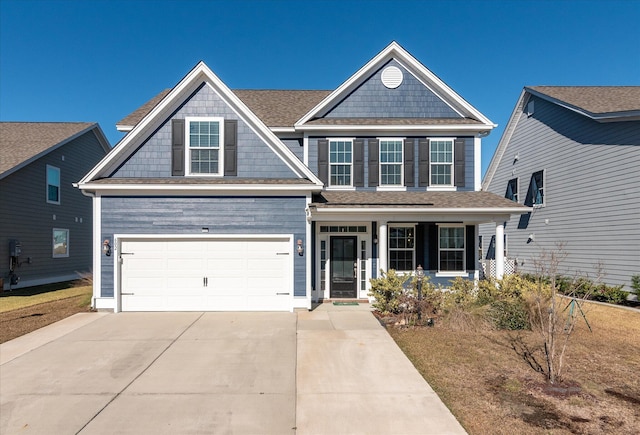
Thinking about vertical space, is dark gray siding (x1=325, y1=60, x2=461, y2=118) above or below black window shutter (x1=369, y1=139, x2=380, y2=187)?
above

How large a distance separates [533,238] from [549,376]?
44.2 feet

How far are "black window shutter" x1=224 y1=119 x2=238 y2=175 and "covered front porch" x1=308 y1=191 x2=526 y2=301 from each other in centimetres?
283

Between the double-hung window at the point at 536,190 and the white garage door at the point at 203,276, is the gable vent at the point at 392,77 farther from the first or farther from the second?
the double-hung window at the point at 536,190

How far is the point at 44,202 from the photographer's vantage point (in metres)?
17.4

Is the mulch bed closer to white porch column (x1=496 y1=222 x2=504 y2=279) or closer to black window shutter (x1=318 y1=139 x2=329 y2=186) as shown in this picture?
black window shutter (x1=318 y1=139 x2=329 y2=186)

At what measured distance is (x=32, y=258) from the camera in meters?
16.6

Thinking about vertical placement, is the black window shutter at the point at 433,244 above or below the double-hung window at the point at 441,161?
below

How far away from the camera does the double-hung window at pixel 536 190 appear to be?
17.1 meters

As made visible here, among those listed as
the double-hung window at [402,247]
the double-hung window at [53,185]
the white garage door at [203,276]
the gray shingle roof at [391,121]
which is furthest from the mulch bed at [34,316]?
the double-hung window at [402,247]

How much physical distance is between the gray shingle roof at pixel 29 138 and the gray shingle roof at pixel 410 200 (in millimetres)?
14030

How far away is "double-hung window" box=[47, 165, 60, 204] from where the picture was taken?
17.7 meters

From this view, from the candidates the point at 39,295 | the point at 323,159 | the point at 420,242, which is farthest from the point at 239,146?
the point at 39,295

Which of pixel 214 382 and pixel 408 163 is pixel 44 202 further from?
pixel 408 163

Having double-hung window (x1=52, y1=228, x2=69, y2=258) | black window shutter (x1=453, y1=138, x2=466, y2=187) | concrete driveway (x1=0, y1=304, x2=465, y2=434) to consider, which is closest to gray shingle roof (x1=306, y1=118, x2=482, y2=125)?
black window shutter (x1=453, y1=138, x2=466, y2=187)
